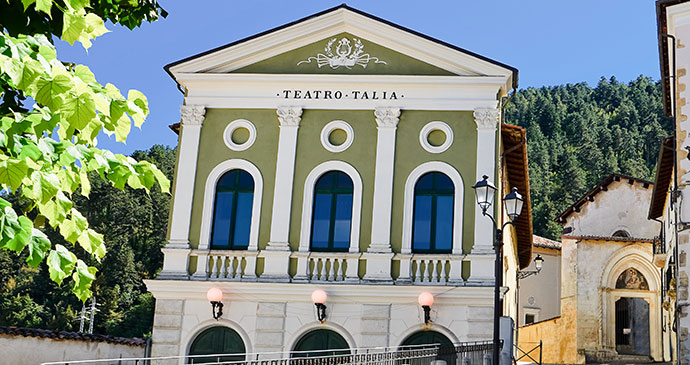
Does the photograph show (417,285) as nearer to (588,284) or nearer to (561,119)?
(588,284)

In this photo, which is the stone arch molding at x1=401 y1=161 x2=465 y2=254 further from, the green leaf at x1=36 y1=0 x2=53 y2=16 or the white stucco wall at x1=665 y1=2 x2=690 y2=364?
the green leaf at x1=36 y1=0 x2=53 y2=16

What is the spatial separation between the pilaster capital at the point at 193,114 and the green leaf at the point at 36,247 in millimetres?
17242

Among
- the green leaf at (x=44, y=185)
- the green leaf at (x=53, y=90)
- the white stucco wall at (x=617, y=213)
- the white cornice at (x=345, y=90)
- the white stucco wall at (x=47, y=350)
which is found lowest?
the white stucco wall at (x=47, y=350)

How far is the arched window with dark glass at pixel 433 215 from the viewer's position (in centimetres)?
2050

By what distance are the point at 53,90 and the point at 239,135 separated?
17511mm

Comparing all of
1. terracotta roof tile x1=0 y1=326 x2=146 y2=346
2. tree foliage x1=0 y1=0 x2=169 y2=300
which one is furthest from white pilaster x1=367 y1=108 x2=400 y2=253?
tree foliage x1=0 y1=0 x2=169 y2=300

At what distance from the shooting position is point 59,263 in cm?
505

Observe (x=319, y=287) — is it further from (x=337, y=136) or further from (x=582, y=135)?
(x=582, y=135)

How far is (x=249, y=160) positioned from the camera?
849 inches

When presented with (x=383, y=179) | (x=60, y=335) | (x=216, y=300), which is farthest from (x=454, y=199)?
(x=60, y=335)

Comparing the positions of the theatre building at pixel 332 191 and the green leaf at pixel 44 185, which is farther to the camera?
the theatre building at pixel 332 191

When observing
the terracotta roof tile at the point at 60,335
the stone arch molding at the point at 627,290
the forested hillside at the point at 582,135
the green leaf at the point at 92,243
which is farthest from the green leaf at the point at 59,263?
the forested hillside at the point at 582,135

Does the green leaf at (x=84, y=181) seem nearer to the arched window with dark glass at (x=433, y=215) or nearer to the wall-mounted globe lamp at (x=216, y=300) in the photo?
the wall-mounted globe lamp at (x=216, y=300)

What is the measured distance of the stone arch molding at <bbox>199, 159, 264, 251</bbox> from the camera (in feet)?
69.1
